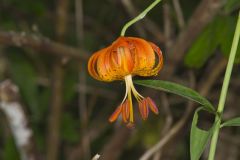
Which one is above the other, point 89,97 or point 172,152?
point 89,97

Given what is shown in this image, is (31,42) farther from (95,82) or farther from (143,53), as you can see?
(95,82)

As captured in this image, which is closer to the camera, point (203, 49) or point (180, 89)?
point (180, 89)

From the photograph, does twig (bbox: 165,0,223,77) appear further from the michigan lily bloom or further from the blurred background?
the michigan lily bloom

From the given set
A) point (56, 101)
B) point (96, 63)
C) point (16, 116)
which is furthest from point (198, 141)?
point (56, 101)

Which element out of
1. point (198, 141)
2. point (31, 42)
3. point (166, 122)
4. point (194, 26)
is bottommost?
point (198, 141)

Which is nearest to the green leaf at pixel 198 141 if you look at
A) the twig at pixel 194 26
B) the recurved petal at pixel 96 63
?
the recurved petal at pixel 96 63

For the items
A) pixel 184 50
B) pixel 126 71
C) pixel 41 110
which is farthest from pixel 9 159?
pixel 126 71

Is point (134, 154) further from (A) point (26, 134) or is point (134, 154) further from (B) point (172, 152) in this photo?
(A) point (26, 134)
